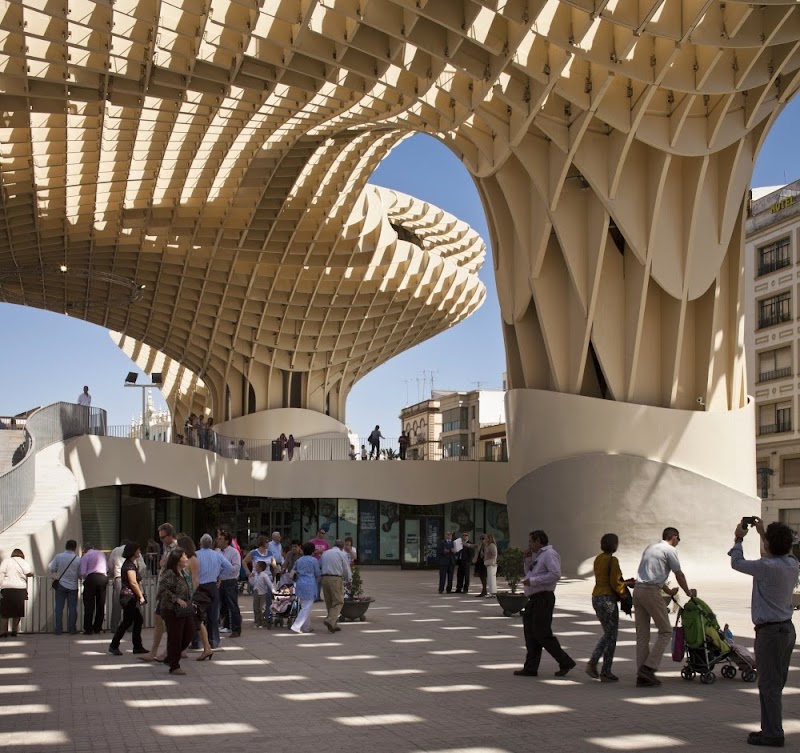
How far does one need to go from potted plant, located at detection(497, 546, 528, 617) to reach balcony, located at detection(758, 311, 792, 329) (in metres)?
36.5

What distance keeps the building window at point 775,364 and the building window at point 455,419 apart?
50.0m

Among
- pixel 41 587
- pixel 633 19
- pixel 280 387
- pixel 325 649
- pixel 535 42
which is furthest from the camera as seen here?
pixel 280 387

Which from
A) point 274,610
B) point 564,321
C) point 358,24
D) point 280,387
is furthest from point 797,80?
point 280,387

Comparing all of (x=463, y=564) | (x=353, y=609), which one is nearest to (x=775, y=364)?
(x=463, y=564)

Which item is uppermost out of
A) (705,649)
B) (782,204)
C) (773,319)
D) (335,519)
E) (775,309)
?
(782,204)

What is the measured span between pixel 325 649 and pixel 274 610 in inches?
136

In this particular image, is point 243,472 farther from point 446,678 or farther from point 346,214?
point 446,678

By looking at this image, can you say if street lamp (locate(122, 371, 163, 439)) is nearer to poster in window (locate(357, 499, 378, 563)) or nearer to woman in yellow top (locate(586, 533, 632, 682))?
poster in window (locate(357, 499, 378, 563))

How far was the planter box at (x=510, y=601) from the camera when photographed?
2081cm

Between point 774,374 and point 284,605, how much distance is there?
42028mm

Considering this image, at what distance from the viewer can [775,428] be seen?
179ft

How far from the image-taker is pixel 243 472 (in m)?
45.8

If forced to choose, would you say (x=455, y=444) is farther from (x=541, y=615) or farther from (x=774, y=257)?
(x=541, y=615)

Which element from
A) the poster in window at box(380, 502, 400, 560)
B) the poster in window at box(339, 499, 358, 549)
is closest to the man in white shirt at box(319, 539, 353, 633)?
the poster in window at box(380, 502, 400, 560)
